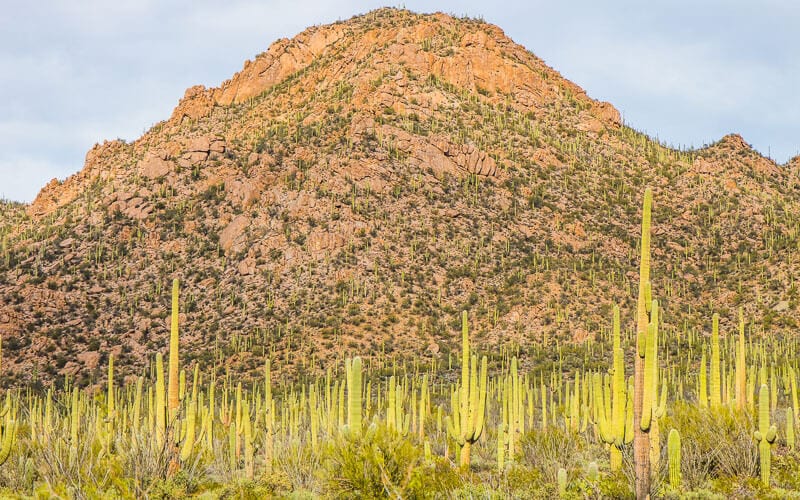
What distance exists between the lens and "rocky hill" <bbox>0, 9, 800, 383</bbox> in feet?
128

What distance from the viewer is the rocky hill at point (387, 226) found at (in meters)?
39.1

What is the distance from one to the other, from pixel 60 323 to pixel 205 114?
2845 cm

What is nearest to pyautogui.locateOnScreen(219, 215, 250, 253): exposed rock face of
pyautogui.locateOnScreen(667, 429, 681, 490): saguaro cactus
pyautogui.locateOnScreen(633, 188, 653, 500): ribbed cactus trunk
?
pyautogui.locateOnScreen(667, 429, 681, 490): saguaro cactus

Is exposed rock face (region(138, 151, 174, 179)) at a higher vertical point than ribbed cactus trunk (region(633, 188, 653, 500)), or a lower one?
higher

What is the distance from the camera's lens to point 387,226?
149 feet

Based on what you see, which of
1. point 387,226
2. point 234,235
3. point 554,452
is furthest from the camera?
point 234,235

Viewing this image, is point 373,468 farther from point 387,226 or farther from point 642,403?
point 387,226

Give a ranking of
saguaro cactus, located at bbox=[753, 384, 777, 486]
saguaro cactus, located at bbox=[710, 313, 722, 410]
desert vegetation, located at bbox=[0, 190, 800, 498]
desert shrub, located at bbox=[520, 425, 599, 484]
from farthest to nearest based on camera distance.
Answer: saguaro cactus, located at bbox=[710, 313, 722, 410], desert shrub, located at bbox=[520, 425, 599, 484], saguaro cactus, located at bbox=[753, 384, 777, 486], desert vegetation, located at bbox=[0, 190, 800, 498]

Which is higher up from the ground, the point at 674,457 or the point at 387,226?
the point at 387,226

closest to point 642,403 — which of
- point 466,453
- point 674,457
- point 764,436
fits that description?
point 674,457

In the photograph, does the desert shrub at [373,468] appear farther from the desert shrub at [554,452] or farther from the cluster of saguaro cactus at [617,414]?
the desert shrub at [554,452]

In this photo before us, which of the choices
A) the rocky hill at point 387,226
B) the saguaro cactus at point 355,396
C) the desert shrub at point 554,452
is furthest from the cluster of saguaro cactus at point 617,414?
the rocky hill at point 387,226

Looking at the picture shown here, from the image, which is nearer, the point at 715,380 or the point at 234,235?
the point at 715,380

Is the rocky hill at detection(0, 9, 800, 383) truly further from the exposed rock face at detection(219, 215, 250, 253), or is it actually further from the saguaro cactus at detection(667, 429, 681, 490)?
the saguaro cactus at detection(667, 429, 681, 490)
